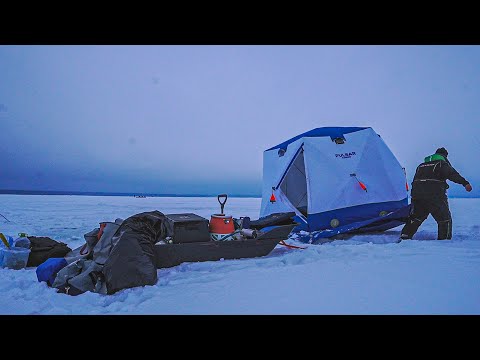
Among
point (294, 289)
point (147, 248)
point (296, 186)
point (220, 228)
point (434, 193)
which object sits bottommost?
point (294, 289)

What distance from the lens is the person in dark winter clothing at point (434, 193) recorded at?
4871 millimetres

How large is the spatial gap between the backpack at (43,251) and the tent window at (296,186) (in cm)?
491

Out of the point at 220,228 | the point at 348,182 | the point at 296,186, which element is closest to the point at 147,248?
the point at 220,228

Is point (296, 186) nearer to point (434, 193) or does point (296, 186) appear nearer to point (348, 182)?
point (348, 182)

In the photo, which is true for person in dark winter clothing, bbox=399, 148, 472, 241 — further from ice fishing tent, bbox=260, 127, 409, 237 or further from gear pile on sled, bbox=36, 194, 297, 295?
gear pile on sled, bbox=36, 194, 297, 295

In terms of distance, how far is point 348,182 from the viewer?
18.1ft

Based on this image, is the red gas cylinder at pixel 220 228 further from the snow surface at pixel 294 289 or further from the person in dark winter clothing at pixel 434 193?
the person in dark winter clothing at pixel 434 193

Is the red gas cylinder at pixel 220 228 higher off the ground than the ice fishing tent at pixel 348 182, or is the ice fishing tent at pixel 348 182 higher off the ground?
the ice fishing tent at pixel 348 182

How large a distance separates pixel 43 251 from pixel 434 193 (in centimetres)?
676

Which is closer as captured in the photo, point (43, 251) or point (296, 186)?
point (43, 251)

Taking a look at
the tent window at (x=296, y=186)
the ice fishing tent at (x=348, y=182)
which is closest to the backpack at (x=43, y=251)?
the ice fishing tent at (x=348, y=182)

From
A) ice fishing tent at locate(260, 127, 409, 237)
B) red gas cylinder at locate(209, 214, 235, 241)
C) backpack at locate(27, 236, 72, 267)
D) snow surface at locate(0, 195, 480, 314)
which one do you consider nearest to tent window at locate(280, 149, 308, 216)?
ice fishing tent at locate(260, 127, 409, 237)
